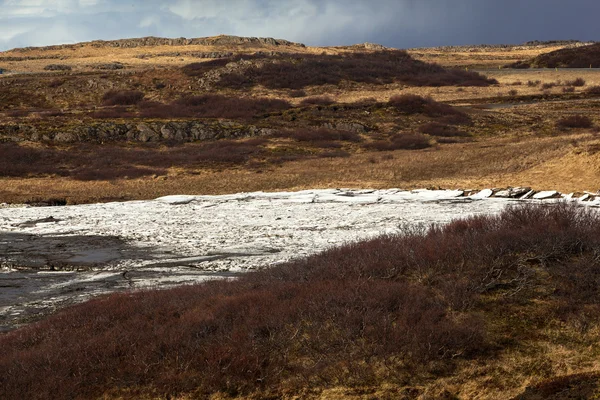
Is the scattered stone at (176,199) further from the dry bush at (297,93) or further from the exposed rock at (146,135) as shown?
the dry bush at (297,93)

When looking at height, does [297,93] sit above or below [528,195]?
above

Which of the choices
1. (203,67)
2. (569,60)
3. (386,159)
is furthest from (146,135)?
(569,60)

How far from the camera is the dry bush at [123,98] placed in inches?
2340

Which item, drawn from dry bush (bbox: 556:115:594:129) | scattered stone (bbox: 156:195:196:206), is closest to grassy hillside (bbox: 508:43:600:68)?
dry bush (bbox: 556:115:594:129)

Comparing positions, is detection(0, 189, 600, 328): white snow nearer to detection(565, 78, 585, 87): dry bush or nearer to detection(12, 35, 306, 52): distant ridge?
detection(565, 78, 585, 87): dry bush

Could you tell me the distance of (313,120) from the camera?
48.9m

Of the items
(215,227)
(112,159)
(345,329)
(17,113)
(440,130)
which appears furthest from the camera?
(17,113)

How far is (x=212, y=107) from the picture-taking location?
54312mm

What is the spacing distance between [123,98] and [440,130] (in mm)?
31617

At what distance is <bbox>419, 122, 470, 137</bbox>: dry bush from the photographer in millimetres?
44656

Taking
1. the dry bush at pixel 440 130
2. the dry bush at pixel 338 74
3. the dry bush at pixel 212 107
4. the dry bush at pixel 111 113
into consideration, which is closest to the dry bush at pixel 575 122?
the dry bush at pixel 440 130

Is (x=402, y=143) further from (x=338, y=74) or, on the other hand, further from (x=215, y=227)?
(x=338, y=74)

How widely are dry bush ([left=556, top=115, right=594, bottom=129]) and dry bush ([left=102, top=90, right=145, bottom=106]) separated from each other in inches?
1485

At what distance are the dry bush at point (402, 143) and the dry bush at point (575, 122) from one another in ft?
36.2
